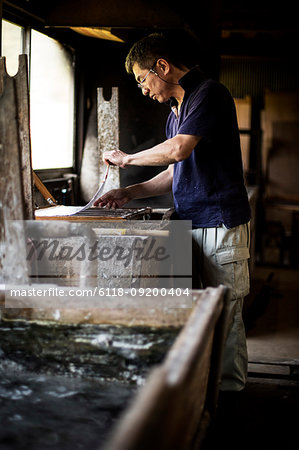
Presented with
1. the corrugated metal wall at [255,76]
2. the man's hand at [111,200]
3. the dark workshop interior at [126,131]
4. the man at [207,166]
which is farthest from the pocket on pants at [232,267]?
the corrugated metal wall at [255,76]

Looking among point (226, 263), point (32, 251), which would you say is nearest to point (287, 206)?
point (226, 263)

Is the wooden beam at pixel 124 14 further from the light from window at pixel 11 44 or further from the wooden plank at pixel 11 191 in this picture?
the wooden plank at pixel 11 191

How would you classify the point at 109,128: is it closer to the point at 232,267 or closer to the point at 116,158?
the point at 116,158

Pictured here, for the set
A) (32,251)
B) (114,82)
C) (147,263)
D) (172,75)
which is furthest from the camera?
(114,82)

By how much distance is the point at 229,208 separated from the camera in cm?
274

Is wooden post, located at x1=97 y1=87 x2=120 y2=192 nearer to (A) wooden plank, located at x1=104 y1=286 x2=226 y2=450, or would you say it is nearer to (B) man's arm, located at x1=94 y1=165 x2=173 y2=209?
(B) man's arm, located at x1=94 y1=165 x2=173 y2=209

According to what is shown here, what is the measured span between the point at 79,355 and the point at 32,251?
1.64ft

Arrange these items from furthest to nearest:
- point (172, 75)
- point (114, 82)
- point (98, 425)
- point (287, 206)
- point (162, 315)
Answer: point (287, 206) → point (114, 82) → point (172, 75) → point (162, 315) → point (98, 425)

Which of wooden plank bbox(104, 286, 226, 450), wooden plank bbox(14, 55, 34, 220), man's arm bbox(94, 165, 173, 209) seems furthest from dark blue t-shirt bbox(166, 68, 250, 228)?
wooden plank bbox(104, 286, 226, 450)

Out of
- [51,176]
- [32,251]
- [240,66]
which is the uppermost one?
[240,66]

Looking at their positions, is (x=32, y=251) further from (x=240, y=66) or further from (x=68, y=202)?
(x=240, y=66)

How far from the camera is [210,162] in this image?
274 cm

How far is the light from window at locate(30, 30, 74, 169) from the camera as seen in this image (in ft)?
13.2

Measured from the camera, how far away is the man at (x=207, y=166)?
265 centimetres
